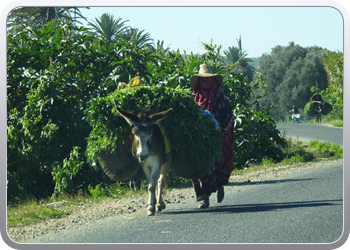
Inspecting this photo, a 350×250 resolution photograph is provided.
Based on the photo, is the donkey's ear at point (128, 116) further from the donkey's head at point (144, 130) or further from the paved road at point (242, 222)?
the paved road at point (242, 222)

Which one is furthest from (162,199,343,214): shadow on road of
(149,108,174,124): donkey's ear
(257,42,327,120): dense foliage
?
(257,42,327,120): dense foliage

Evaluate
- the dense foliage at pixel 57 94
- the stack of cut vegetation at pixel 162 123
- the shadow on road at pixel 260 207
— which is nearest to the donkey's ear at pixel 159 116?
the stack of cut vegetation at pixel 162 123

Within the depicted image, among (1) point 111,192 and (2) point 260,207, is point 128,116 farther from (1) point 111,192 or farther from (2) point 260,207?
(1) point 111,192

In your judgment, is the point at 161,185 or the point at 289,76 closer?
the point at 161,185

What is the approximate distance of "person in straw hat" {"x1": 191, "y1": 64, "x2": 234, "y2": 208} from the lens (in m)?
8.04

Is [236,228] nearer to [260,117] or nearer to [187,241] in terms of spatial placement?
[187,241]

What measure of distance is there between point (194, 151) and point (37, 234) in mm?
2313

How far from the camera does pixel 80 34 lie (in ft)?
36.8

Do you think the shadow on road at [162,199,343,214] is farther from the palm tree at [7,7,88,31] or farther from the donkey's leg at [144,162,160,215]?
the palm tree at [7,7,88,31]

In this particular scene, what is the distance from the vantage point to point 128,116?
271 inches

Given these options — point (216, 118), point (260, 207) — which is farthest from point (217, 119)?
point (260, 207)

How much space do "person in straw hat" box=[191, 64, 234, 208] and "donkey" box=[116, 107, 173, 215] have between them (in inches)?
31.9

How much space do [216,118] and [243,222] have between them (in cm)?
202

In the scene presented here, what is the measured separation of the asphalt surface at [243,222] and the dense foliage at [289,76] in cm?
494
